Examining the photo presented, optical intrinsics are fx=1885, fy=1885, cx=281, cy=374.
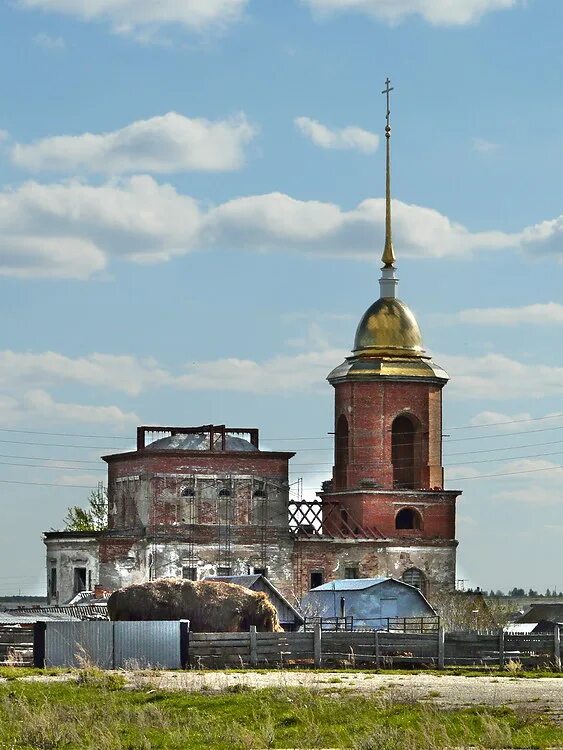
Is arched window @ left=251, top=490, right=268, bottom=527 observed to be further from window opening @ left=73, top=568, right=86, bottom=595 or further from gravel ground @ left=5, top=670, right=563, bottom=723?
gravel ground @ left=5, top=670, right=563, bottom=723

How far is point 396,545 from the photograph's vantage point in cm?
7800

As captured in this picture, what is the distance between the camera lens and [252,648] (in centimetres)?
4584

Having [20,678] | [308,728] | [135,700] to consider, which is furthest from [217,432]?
[308,728]

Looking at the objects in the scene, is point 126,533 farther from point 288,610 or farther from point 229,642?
point 229,642

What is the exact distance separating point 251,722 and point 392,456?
5064 cm

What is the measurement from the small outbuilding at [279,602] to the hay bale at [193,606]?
21.7 ft

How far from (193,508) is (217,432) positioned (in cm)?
350

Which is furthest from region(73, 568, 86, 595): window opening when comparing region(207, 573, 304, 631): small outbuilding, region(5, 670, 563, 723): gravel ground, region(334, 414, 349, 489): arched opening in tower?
region(5, 670, 563, 723): gravel ground

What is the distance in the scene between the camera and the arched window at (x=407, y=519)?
7962cm

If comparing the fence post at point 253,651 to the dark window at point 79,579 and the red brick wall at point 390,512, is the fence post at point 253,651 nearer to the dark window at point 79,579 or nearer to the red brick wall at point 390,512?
the dark window at point 79,579

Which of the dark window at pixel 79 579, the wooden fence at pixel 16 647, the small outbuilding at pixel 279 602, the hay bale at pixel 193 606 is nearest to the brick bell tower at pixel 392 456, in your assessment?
the dark window at pixel 79 579

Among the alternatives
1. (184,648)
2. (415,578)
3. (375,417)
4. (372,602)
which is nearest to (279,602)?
(372,602)

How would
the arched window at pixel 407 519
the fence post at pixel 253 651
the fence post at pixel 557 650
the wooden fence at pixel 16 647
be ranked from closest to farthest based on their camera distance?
the fence post at pixel 557 650
the fence post at pixel 253 651
the wooden fence at pixel 16 647
the arched window at pixel 407 519

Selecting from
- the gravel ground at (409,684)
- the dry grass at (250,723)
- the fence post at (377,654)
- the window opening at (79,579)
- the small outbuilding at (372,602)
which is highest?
the window opening at (79,579)
